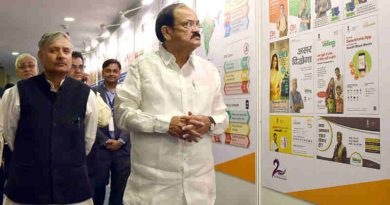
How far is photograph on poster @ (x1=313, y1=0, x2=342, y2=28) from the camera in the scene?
2.09 metres

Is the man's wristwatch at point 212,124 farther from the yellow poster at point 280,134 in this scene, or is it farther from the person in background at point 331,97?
the yellow poster at point 280,134

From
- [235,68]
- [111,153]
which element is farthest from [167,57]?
[111,153]

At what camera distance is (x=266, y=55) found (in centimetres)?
273

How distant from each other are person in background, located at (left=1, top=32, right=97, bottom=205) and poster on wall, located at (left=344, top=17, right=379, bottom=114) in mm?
1355

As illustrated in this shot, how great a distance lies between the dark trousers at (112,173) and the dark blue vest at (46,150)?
1476mm

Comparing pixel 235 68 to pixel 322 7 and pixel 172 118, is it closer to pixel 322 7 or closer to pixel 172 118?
pixel 322 7

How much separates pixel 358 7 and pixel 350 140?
68 cm

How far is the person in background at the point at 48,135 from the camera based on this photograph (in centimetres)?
179

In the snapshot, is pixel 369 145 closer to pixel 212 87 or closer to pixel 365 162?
pixel 365 162

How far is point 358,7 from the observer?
1.96 m

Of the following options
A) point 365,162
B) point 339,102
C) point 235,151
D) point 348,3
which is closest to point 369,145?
point 365,162

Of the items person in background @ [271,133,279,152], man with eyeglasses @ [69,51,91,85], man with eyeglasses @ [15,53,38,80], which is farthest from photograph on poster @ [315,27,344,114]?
man with eyeglasses @ [15,53,38,80]

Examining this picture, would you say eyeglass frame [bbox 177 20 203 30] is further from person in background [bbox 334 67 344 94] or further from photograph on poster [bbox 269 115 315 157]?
photograph on poster [bbox 269 115 315 157]

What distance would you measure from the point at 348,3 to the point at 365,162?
819 millimetres
